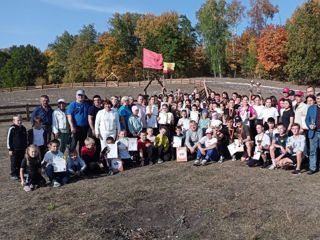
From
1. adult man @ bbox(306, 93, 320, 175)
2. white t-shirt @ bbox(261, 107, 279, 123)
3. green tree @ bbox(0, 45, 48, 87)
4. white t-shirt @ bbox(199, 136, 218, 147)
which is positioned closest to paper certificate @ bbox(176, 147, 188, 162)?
white t-shirt @ bbox(199, 136, 218, 147)

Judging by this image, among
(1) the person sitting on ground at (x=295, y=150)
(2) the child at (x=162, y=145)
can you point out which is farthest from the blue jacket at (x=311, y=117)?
(2) the child at (x=162, y=145)

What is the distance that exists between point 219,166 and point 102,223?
4396 mm

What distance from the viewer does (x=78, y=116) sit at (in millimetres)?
9836

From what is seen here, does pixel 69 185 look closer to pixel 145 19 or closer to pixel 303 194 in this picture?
pixel 303 194

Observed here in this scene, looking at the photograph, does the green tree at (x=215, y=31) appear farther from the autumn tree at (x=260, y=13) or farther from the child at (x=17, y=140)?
the child at (x=17, y=140)

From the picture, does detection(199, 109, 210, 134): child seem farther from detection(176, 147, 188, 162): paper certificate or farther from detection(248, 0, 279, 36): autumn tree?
detection(248, 0, 279, 36): autumn tree

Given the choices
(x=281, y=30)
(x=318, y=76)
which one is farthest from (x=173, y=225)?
(x=281, y=30)

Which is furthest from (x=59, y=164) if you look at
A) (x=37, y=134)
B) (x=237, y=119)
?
(x=237, y=119)

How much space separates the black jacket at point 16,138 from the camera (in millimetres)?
9141

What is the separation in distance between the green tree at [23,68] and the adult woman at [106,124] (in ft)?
232

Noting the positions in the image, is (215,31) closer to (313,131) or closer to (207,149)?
(207,149)

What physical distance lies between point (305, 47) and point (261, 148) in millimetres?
43409

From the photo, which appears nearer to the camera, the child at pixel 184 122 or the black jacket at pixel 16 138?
the black jacket at pixel 16 138

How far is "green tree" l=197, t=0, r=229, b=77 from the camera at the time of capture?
66.9m
